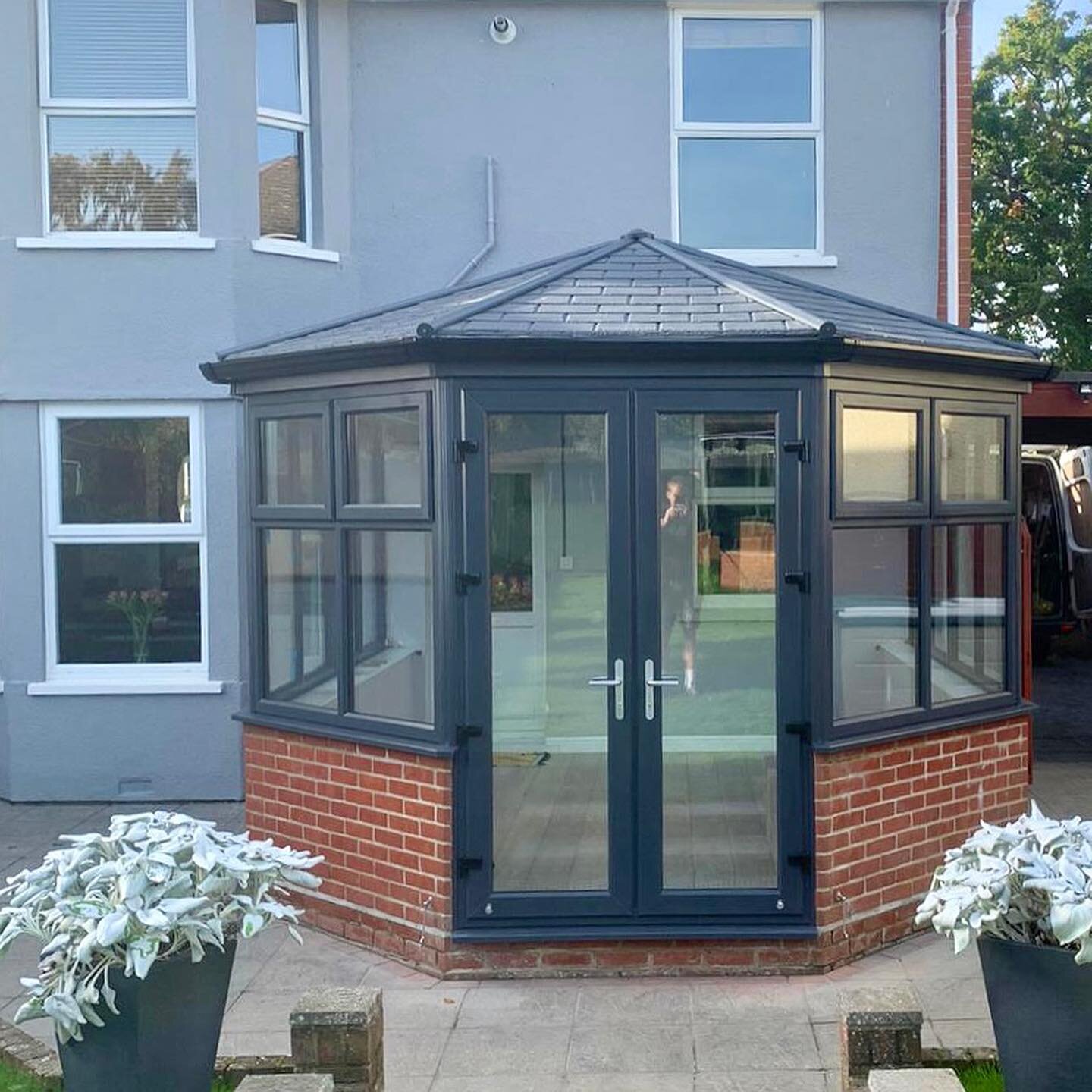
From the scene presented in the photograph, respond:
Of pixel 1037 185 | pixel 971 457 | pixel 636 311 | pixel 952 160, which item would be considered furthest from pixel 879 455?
pixel 1037 185

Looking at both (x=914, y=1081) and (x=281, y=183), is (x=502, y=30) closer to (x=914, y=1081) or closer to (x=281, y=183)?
(x=281, y=183)

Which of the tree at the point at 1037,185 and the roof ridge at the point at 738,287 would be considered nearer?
the roof ridge at the point at 738,287

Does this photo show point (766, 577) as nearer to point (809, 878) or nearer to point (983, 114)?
point (809, 878)

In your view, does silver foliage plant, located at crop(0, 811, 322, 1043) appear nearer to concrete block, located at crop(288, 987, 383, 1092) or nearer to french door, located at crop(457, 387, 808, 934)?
concrete block, located at crop(288, 987, 383, 1092)

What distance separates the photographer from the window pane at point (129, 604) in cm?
957

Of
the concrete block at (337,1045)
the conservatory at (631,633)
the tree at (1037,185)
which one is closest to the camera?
the concrete block at (337,1045)

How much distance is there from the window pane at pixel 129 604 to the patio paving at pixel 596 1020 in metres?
3.28

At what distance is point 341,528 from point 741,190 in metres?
5.05

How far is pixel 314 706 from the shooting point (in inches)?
263

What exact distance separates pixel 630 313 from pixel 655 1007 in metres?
2.95

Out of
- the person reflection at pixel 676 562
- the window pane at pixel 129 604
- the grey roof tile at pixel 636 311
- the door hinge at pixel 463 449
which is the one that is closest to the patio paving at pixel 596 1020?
the person reflection at pixel 676 562

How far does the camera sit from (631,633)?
6.05m

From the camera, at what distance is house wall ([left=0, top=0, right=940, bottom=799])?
9531mm

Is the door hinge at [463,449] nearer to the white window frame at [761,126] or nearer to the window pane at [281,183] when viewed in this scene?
the window pane at [281,183]
